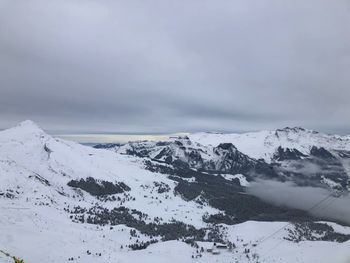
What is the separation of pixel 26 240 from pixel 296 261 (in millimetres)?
127042

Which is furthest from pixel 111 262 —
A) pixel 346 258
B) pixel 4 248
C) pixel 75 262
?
pixel 346 258

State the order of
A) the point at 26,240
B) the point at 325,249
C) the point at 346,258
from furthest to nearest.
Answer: the point at 26,240 → the point at 325,249 → the point at 346,258

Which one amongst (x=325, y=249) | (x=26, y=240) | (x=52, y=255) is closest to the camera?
(x=325, y=249)

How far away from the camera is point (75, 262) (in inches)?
6673

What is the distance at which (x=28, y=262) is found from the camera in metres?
166

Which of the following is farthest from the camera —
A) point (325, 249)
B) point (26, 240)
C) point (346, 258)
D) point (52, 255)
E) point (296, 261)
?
point (26, 240)

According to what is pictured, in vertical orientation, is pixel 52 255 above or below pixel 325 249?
below

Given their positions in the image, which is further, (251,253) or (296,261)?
(251,253)

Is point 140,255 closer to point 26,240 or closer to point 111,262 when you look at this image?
point 111,262

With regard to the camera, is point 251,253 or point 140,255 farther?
point 251,253

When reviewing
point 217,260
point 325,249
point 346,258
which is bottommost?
point 217,260

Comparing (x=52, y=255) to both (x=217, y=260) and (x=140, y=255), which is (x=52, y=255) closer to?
(x=140, y=255)

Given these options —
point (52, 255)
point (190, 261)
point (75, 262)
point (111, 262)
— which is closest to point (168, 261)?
point (190, 261)

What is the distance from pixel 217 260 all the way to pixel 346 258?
566 feet
